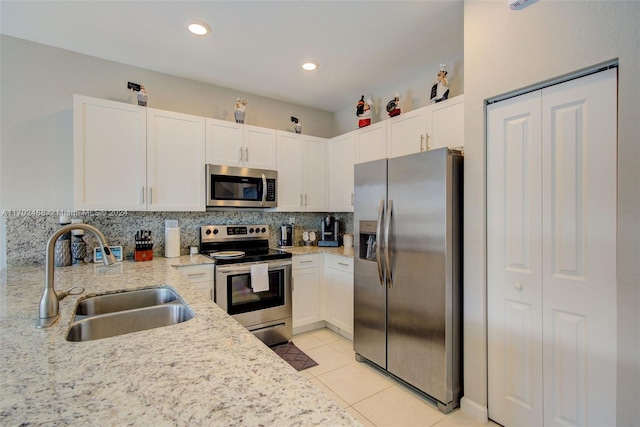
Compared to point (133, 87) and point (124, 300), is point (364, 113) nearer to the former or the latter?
point (133, 87)

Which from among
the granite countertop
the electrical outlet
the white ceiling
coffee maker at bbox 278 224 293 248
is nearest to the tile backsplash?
coffee maker at bbox 278 224 293 248

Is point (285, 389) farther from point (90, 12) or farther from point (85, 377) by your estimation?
point (90, 12)

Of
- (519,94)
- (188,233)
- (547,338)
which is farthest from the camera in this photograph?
(188,233)

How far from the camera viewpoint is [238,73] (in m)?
2.95

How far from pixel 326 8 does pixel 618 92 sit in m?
1.72

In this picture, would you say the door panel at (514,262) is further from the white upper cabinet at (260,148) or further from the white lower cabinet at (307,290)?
the white upper cabinet at (260,148)

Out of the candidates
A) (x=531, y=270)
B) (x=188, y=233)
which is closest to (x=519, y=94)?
(x=531, y=270)

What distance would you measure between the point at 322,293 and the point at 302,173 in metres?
1.44

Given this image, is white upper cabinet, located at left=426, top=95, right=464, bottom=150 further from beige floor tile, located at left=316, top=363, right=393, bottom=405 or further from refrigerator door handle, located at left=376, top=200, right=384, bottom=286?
beige floor tile, located at left=316, top=363, right=393, bottom=405

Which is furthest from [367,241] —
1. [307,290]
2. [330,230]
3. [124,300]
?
[124,300]

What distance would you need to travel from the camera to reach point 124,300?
164cm

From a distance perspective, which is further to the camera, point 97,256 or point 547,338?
point 97,256

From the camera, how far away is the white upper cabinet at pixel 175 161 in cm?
267

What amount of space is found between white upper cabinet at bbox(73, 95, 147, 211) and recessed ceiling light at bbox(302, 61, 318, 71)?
153 centimetres
